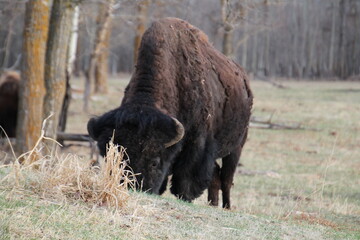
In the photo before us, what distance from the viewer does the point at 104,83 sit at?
3644cm

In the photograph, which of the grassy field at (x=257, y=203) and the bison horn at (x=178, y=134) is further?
the bison horn at (x=178, y=134)

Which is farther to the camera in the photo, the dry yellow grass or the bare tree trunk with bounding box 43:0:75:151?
the bare tree trunk with bounding box 43:0:75:151

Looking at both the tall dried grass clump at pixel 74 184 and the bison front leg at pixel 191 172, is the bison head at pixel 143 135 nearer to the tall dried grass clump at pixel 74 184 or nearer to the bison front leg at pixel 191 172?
the bison front leg at pixel 191 172

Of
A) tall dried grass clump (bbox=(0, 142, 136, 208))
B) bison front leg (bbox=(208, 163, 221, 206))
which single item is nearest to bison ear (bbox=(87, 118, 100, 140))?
tall dried grass clump (bbox=(0, 142, 136, 208))

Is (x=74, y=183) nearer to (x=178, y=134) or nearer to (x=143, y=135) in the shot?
(x=143, y=135)

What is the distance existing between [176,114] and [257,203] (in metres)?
3.22

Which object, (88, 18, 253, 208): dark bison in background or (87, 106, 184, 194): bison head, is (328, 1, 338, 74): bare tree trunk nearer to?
(88, 18, 253, 208): dark bison in background

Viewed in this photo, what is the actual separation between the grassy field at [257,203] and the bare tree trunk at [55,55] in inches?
80.8

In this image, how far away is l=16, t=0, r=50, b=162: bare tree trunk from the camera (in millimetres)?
11344

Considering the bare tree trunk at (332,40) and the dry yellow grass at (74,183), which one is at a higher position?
the dry yellow grass at (74,183)

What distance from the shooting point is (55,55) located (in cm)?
1213

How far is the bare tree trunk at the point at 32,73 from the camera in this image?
1134 centimetres

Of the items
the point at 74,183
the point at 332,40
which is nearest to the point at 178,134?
the point at 74,183

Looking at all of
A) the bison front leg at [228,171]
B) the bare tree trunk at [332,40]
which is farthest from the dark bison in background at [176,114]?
the bare tree trunk at [332,40]
